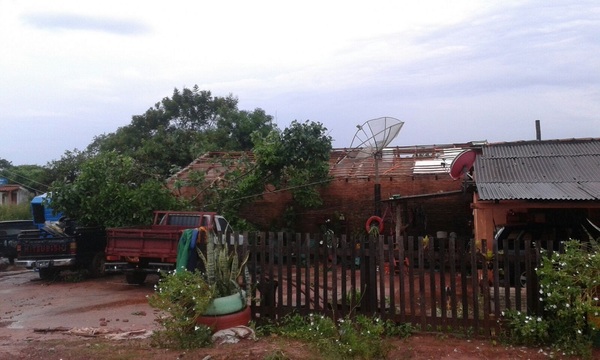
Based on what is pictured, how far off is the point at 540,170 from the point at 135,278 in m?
10.0

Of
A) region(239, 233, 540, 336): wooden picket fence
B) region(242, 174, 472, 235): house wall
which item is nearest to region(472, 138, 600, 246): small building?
region(239, 233, 540, 336): wooden picket fence

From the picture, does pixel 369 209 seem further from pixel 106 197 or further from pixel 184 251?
pixel 184 251

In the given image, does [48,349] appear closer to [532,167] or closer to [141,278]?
[141,278]

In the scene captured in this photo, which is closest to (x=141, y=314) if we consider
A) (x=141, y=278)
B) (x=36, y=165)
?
(x=141, y=278)

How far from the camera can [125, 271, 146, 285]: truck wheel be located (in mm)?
15109

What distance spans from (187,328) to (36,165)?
40.4 meters

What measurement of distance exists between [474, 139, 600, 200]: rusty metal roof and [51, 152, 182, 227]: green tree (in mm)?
9323

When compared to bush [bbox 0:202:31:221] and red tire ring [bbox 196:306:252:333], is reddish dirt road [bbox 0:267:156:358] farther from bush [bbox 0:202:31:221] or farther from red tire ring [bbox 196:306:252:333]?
bush [bbox 0:202:31:221]

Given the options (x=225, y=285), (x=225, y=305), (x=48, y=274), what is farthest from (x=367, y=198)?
(x=225, y=305)

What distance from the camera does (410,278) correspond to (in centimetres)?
780

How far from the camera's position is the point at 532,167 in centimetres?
1167

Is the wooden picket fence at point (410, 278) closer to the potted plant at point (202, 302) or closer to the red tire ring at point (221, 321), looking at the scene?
the potted plant at point (202, 302)

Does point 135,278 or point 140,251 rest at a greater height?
point 140,251

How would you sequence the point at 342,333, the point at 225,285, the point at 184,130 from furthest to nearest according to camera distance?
the point at 184,130 < the point at 225,285 < the point at 342,333
